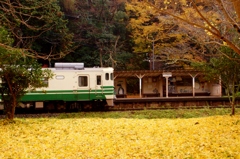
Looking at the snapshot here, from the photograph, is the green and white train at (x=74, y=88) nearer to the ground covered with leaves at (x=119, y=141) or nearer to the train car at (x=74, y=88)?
the train car at (x=74, y=88)

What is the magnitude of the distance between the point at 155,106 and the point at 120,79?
22.1ft

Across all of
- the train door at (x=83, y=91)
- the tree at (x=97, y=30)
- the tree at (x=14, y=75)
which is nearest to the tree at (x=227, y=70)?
the tree at (x=14, y=75)

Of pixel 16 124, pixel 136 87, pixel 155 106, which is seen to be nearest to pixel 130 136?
pixel 16 124

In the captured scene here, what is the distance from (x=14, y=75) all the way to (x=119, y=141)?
17.4 feet

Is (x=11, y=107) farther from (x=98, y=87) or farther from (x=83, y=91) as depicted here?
A: (x=98, y=87)

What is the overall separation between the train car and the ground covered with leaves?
6.26 m

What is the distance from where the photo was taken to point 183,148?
5883 millimetres

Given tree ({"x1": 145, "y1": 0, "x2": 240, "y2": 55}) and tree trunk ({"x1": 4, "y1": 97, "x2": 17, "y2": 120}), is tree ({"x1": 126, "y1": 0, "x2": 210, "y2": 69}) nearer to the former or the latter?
tree ({"x1": 145, "y1": 0, "x2": 240, "y2": 55})

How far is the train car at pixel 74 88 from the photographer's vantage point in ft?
51.9

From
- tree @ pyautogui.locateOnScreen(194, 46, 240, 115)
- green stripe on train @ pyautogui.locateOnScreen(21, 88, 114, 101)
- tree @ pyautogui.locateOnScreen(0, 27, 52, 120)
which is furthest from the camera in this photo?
green stripe on train @ pyautogui.locateOnScreen(21, 88, 114, 101)

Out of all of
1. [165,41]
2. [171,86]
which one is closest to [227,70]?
[171,86]

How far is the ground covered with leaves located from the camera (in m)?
5.56

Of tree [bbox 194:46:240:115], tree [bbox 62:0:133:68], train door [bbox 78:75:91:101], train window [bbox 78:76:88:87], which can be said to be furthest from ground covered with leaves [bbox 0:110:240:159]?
tree [bbox 62:0:133:68]

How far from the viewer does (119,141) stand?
6809 mm
